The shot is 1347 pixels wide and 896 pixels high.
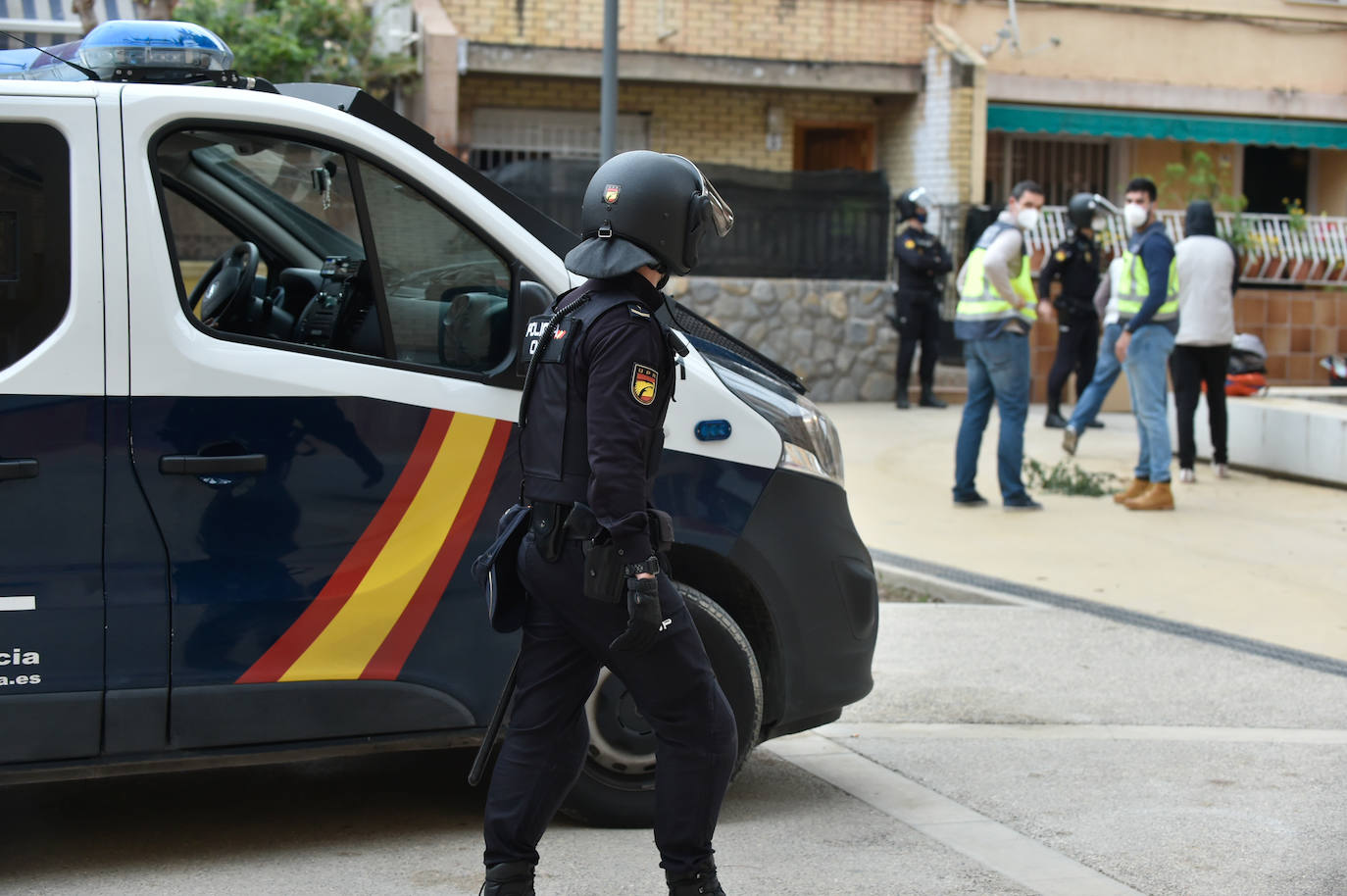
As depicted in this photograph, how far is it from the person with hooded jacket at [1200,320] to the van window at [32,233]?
26.9 ft

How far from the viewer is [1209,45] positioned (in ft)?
66.1

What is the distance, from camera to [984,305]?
9500 mm

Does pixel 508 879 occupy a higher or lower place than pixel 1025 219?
lower

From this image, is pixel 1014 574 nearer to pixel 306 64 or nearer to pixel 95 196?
pixel 95 196

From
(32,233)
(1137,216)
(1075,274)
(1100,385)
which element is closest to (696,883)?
(32,233)

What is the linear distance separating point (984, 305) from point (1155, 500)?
174 cm

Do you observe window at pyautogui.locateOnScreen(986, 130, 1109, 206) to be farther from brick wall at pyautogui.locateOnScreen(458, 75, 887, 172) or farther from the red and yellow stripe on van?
the red and yellow stripe on van

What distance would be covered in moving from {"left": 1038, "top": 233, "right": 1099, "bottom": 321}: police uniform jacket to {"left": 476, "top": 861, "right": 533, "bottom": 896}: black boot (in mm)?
10958

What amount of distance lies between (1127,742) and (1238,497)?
18.4ft

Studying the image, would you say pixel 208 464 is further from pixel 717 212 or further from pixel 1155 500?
pixel 1155 500

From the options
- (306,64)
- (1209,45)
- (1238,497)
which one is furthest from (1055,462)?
(1209,45)

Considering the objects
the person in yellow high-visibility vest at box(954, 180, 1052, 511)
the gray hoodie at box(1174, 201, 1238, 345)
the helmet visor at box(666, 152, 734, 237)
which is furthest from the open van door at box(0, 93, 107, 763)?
the gray hoodie at box(1174, 201, 1238, 345)

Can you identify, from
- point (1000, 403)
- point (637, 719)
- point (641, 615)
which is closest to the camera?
point (641, 615)

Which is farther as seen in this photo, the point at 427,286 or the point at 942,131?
the point at 942,131
